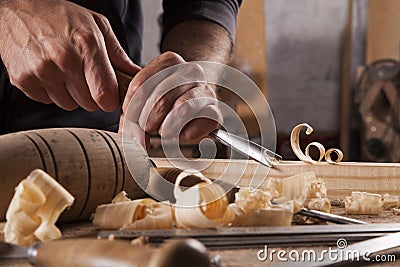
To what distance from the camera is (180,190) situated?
815 millimetres

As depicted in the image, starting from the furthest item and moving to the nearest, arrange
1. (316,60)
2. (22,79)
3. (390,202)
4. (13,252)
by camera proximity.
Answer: (316,60) < (22,79) < (390,202) < (13,252)

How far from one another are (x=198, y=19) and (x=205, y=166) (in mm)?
584

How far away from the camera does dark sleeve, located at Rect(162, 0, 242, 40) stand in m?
1.69

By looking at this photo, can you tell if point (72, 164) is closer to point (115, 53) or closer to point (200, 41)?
point (115, 53)

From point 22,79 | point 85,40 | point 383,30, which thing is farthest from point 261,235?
point 383,30

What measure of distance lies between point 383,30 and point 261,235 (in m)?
3.49

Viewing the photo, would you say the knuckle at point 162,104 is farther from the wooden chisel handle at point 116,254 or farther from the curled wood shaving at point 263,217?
the wooden chisel handle at point 116,254

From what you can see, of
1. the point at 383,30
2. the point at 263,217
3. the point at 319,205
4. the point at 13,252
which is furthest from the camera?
the point at 383,30

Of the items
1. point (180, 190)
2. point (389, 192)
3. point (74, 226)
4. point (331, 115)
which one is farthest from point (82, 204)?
point (331, 115)

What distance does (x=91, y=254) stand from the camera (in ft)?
1.86

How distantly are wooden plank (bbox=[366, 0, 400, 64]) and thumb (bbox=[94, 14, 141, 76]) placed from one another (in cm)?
307

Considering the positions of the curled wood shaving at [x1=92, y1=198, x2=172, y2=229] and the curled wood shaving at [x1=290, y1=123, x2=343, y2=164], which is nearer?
the curled wood shaving at [x1=92, y1=198, x2=172, y2=229]

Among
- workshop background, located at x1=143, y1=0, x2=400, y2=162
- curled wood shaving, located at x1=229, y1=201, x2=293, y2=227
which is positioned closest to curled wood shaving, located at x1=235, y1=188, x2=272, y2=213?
curled wood shaving, located at x1=229, y1=201, x2=293, y2=227

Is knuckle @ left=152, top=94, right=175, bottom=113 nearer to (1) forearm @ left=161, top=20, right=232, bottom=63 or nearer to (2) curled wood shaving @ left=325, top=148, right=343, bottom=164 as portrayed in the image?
(2) curled wood shaving @ left=325, top=148, right=343, bottom=164
